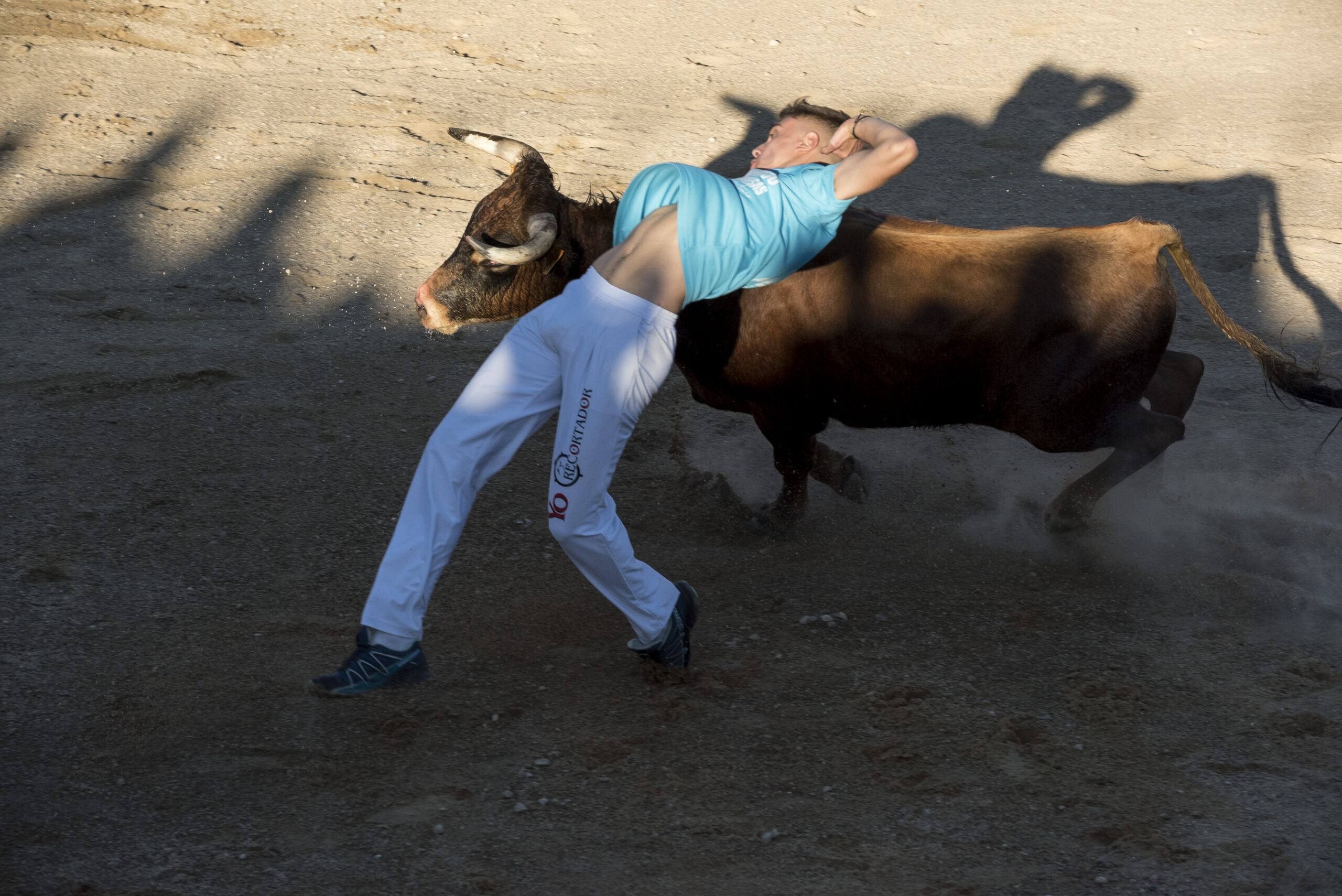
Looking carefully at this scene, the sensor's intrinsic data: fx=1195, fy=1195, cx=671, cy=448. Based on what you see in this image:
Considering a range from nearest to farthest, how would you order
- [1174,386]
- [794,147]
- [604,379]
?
[604,379] → [794,147] → [1174,386]

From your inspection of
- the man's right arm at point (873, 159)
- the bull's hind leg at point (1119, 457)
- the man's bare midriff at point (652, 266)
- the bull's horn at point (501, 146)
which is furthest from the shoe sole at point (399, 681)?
the bull's hind leg at point (1119, 457)

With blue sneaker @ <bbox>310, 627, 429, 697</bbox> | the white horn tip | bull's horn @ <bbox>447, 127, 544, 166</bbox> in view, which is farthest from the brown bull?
blue sneaker @ <bbox>310, 627, 429, 697</bbox>

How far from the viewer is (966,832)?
3.20 metres

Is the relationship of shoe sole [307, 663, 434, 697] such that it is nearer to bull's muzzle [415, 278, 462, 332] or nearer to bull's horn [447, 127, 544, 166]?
bull's muzzle [415, 278, 462, 332]

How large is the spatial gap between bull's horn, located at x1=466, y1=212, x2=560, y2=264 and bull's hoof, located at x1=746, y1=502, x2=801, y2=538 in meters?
1.37

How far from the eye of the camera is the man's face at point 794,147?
4059 millimetres

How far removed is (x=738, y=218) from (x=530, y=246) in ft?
3.04

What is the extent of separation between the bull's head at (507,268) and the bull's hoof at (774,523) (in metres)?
1.20

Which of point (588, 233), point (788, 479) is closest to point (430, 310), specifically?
point (588, 233)

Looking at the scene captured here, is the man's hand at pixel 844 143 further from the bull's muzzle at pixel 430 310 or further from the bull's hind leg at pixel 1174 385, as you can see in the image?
the bull's hind leg at pixel 1174 385

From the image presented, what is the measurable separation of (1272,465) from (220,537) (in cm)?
438

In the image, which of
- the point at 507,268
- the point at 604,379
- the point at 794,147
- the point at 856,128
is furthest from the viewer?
the point at 507,268

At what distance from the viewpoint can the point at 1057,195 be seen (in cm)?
770

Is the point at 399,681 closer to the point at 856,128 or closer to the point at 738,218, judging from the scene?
the point at 738,218
